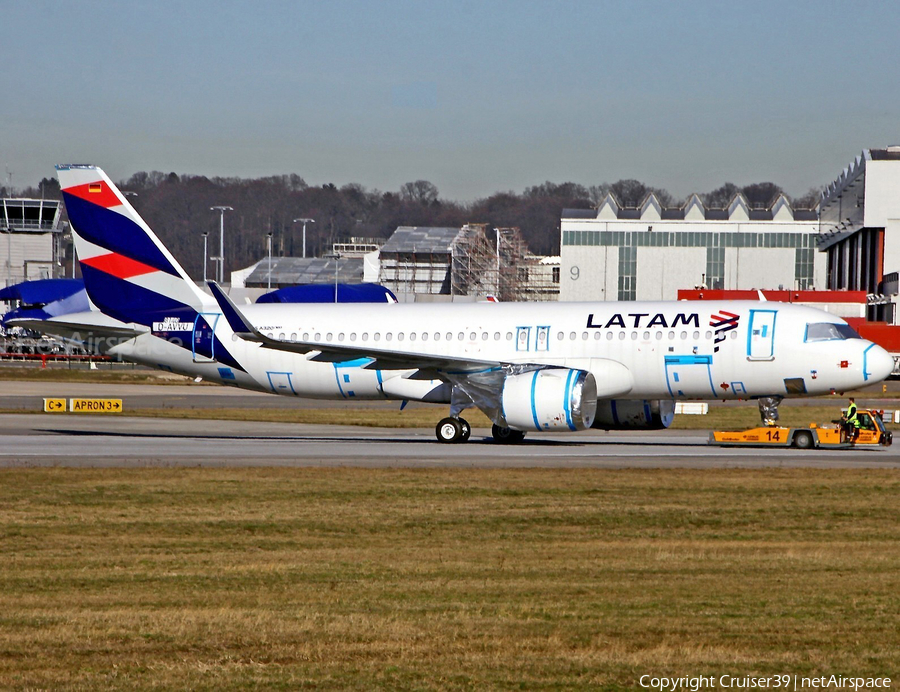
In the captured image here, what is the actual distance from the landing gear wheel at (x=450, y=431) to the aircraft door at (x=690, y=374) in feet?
21.2

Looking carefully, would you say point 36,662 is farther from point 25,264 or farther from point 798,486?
point 25,264

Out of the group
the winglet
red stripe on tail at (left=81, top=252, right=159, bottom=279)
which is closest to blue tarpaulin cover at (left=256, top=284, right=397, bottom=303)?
red stripe on tail at (left=81, top=252, right=159, bottom=279)

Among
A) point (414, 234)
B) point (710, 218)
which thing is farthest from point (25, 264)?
point (710, 218)

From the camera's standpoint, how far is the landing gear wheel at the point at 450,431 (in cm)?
3338

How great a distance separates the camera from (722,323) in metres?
31.8

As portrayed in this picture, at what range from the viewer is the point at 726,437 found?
33656 mm

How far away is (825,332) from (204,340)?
19.3 meters

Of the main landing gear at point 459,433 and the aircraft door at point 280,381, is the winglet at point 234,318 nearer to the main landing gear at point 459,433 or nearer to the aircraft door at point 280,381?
the aircraft door at point 280,381

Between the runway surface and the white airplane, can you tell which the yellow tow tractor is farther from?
the white airplane

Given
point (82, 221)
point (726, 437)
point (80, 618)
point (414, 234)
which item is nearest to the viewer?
point (80, 618)

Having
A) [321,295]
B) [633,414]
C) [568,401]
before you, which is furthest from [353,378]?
[321,295]

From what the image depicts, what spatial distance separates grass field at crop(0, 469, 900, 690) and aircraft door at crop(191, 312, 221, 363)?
12.2 meters

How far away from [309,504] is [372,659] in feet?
34.6

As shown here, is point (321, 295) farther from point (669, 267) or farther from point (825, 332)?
point (825, 332)
